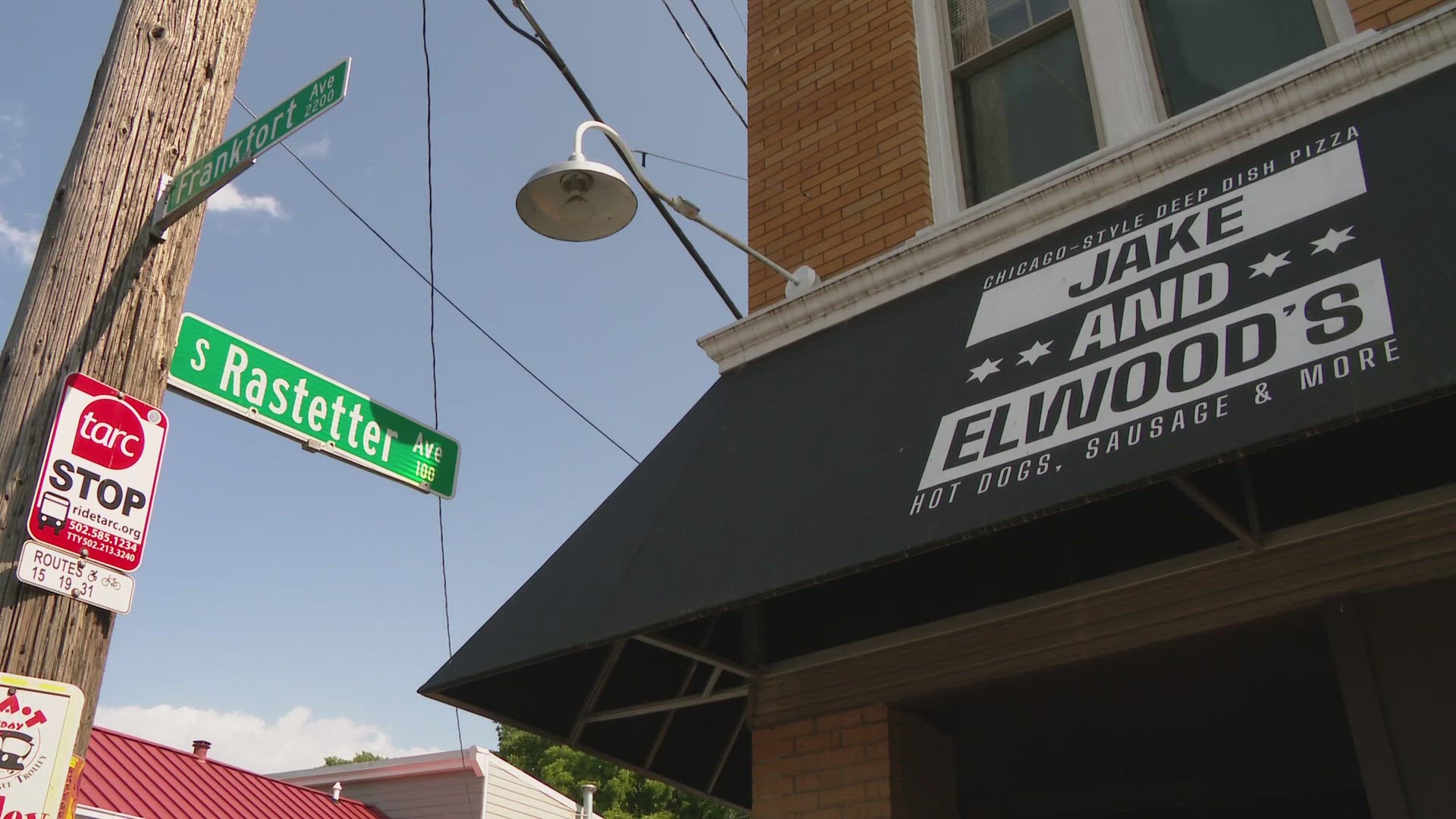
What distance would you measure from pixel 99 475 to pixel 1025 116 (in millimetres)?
5068

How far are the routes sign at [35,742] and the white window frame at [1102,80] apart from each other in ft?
15.2

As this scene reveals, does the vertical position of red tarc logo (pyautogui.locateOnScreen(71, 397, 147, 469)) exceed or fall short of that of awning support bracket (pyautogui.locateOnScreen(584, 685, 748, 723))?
it exceeds it

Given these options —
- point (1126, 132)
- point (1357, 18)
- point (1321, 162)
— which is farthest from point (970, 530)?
point (1357, 18)

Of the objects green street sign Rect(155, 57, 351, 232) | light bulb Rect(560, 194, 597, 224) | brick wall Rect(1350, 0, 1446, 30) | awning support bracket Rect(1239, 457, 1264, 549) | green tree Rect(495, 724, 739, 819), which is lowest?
awning support bracket Rect(1239, 457, 1264, 549)

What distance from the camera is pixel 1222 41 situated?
6133mm

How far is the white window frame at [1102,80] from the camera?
19.8 ft

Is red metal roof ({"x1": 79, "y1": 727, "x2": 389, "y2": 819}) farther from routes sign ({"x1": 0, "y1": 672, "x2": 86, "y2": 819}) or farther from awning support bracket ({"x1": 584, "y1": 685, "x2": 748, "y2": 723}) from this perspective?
routes sign ({"x1": 0, "y1": 672, "x2": 86, "y2": 819})

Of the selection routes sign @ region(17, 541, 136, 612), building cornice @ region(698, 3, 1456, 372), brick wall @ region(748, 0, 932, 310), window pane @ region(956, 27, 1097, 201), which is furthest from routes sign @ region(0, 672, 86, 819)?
window pane @ region(956, 27, 1097, 201)

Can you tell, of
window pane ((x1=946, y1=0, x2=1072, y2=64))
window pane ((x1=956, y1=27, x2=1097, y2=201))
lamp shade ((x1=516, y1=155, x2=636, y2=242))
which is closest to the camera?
lamp shade ((x1=516, y1=155, x2=636, y2=242))

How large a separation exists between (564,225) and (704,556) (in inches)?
87.0

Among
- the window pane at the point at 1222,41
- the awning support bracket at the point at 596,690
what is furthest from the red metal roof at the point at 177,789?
the window pane at the point at 1222,41

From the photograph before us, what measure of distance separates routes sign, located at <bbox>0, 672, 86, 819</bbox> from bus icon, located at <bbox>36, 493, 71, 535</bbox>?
45cm

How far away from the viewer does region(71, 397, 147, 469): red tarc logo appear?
12.0 feet

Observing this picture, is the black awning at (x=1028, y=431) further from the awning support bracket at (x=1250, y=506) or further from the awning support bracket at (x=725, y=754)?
the awning support bracket at (x=725, y=754)
